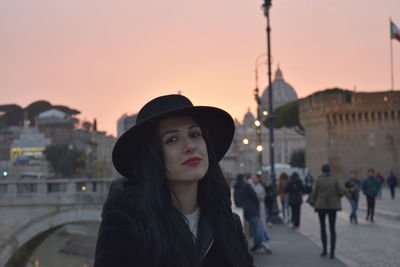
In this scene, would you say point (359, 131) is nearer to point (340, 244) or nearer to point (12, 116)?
point (340, 244)

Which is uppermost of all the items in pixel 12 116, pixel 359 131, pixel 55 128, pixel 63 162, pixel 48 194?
pixel 12 116

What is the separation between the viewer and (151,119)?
2.27 meters

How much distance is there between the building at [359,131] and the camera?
48.0 metres

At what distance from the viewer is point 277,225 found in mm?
17609

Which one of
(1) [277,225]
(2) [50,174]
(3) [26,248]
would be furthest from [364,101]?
(2) [50,174]

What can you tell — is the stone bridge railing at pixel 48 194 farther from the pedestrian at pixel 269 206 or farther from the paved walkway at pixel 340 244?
the paved walkway at pixel 340 244

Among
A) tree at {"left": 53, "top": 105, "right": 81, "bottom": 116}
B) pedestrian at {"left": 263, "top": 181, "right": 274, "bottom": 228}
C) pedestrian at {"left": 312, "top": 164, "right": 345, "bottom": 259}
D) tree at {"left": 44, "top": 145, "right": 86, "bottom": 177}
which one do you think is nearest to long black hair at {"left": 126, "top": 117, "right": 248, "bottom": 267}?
pedestrian at {"left": 312, "top": 164, "right": 345, "bottom": 259}

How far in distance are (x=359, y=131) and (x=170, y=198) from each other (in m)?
47.9

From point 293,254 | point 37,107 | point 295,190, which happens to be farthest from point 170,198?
point 37,107

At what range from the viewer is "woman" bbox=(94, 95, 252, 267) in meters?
2.12

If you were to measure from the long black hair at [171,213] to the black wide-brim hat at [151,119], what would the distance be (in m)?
0.02

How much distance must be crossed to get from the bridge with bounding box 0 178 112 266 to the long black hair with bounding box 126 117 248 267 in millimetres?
26613

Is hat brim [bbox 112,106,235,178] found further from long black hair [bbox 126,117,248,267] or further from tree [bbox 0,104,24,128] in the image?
tree [bbox 0,104,24,128]

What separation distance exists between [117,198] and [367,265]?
26.0ft
